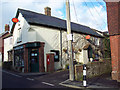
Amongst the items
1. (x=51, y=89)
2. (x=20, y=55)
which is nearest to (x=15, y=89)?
(x=51, y=89)

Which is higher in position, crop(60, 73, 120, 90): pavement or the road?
crop(60, 73, 120, 90): pavement

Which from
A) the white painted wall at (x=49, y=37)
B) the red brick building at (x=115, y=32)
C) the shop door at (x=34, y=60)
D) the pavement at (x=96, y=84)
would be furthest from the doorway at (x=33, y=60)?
the red brick building at (x=115, y=32)

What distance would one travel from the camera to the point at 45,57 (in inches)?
570

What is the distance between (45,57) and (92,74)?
6289 millimetres

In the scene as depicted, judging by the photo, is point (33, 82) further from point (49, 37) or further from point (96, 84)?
point (49, 37)

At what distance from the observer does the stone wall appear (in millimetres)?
8975

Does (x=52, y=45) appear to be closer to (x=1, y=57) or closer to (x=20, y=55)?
(x=20, y=55)

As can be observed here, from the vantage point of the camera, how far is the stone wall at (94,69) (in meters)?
8.98

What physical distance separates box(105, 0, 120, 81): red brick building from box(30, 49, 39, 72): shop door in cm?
843

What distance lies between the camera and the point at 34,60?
14391 mm

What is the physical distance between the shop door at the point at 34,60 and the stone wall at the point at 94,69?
643cm

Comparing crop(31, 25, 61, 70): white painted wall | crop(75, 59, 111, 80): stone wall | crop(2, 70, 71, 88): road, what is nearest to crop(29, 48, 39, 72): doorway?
crop(31, 25, 61, 70): white painted wall

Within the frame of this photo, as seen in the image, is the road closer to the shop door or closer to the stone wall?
the stone wall

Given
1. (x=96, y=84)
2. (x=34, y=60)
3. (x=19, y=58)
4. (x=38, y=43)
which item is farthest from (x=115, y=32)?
(x=19, y=58)
